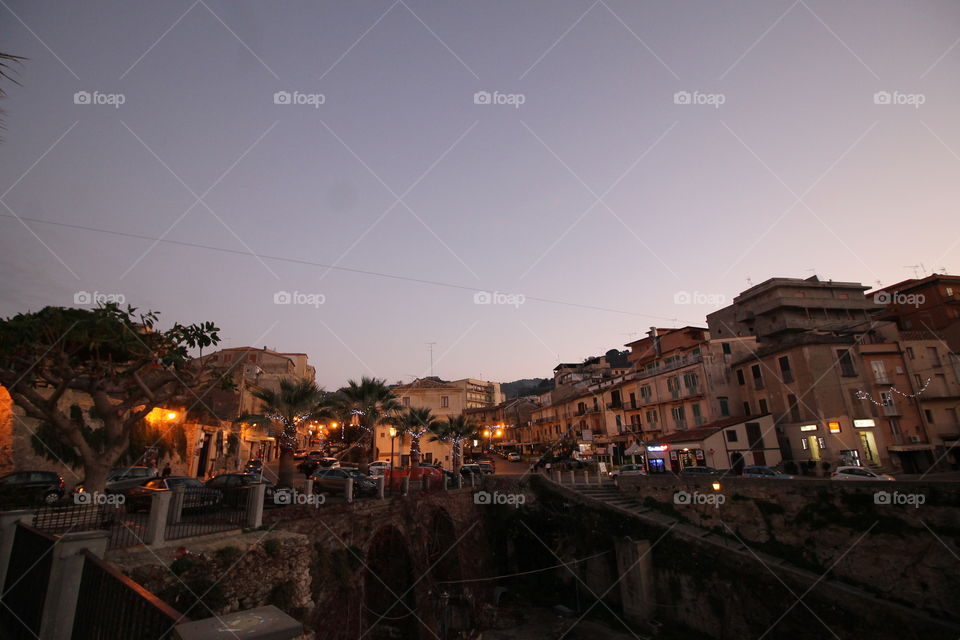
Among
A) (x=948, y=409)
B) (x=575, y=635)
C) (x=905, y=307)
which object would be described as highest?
(x=905, y=307)

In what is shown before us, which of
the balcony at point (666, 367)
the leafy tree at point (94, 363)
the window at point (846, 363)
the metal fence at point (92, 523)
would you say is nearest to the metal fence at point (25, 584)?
the metal fence at point (92, 523)

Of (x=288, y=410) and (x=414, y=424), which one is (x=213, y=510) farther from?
(x=414, y=424)

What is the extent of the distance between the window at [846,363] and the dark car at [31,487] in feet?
153

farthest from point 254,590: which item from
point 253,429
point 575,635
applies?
point 253,429

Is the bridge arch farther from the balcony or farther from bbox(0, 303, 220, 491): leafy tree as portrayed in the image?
the balcony

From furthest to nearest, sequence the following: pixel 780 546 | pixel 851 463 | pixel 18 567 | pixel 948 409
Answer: pixel 948 409 → pixel 851 463 → pixel 780 546 → pixel 18 567

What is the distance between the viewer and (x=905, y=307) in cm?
4816

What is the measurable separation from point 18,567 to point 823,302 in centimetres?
6437

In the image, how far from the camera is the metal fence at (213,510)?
41.7 feet

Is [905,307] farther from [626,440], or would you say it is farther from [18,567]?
[18,567]

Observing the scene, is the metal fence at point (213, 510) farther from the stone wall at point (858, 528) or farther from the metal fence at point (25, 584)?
the stone wall at point (858, 528)
